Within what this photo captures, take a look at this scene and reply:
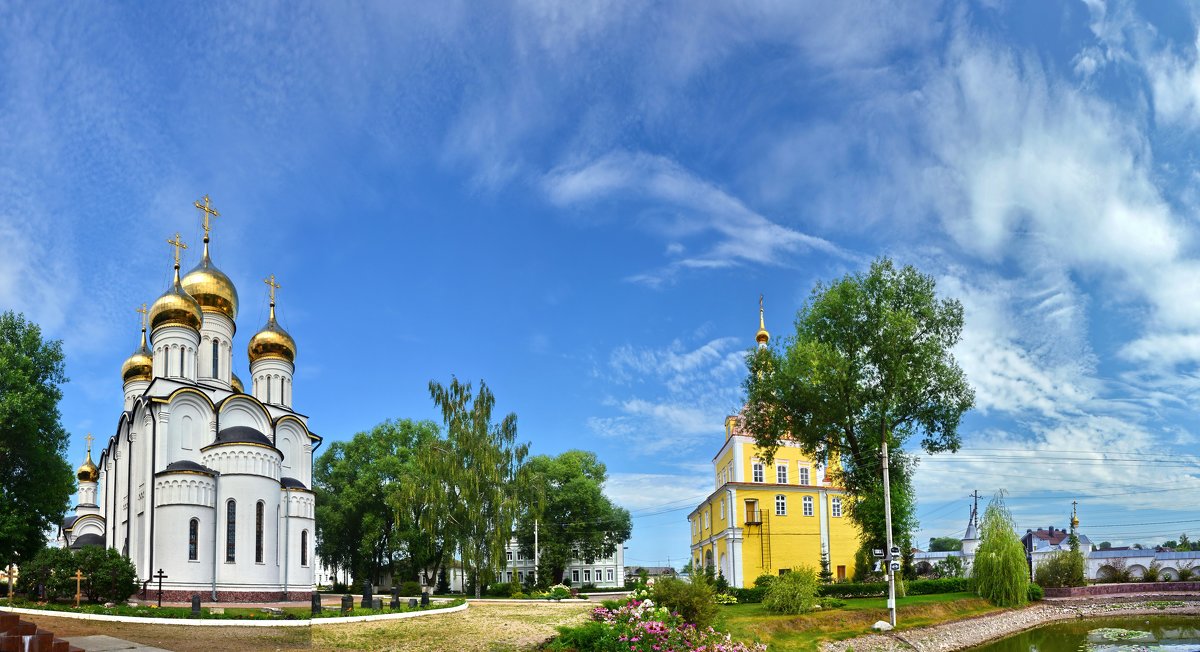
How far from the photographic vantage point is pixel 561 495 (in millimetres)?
59875

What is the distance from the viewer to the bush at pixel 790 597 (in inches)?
963

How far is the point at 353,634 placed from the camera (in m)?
19.2

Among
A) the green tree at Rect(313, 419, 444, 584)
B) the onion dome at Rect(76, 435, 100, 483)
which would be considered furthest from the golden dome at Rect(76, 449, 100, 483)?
the green tree at Rect(313, 419, 444, 584)

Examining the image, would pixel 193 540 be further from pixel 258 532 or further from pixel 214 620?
pixel 214 620

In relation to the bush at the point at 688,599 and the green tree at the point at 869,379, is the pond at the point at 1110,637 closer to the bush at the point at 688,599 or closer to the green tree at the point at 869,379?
the green tree at the point at 869,379

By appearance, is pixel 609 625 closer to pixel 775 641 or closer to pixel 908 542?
pixel 775 641

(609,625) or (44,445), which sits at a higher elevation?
(44,445)

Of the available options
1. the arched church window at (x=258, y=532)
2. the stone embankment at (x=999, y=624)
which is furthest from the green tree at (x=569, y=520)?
the stone embankment at (x=999, y=624)

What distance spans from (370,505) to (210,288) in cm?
1760

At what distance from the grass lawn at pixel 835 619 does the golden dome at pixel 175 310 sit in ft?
87.3

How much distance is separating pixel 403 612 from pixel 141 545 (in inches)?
641

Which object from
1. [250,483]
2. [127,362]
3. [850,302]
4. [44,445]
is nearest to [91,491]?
[127,362]

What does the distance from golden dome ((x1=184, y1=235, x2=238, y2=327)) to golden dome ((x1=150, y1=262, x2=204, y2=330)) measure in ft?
4.49

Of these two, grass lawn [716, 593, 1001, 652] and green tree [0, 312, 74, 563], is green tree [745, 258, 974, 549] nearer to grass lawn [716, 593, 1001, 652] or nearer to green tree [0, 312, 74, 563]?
grass lawn [716, 593, 1001, 652]
